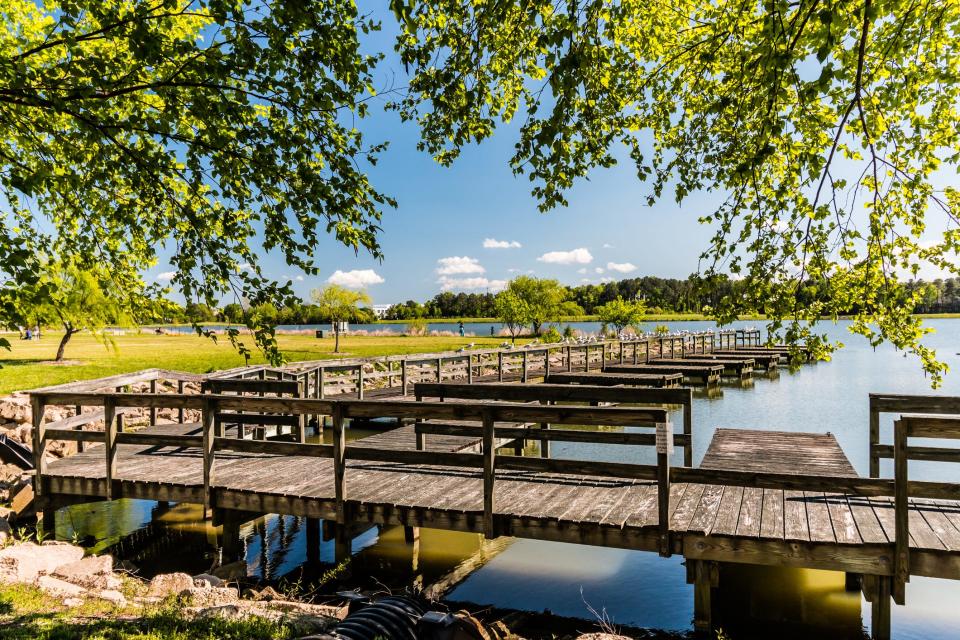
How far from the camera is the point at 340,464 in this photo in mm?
6883

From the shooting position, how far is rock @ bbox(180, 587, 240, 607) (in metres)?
5.89

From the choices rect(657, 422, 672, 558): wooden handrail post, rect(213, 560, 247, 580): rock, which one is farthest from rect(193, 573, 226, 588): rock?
rect(657, 422, 672, 558): wooden handrail post

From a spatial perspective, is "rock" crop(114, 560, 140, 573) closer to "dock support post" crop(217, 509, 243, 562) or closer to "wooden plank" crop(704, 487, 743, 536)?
"dock support post" crop(217, 509, 243, 562)

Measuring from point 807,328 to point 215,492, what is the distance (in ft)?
22.9

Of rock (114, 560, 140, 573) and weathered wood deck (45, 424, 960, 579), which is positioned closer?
weathered wood deck (45, 424, 960, 579)

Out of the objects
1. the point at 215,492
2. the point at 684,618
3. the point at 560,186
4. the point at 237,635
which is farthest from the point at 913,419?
the point at 215,492

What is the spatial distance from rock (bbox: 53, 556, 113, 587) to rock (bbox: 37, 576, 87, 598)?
197 millimetres

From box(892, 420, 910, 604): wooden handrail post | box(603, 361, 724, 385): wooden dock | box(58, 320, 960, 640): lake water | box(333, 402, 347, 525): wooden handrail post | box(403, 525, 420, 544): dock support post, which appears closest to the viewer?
box(892, 420, 910, 604): wooden handrail post

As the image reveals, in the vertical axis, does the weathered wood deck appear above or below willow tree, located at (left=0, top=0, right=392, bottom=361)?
below

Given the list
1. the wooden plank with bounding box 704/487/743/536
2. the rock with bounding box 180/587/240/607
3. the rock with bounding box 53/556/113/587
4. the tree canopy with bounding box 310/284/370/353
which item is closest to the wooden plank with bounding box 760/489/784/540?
the wooden plank with bounding box 704/487/743/536

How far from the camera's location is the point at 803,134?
23.3ft

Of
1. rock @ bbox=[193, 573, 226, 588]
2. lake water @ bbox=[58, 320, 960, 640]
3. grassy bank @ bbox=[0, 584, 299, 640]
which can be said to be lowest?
lake water @ bbox=[58, 320, 960, 640]

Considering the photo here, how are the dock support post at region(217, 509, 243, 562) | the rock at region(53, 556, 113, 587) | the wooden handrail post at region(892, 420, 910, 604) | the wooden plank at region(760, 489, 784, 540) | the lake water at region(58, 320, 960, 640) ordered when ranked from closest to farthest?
1. the wooden handrail post at region(892, 420, 910, 604)
2. the wooden plank at region(760, 489, 784, 540)
3. the rock at region(53, 556, 113, 587)
4. the lake water at region(58, 320, 960, 640)
5. the dock support post at region(217, 509, 243, 562)

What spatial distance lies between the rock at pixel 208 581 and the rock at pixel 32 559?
5.05ft
